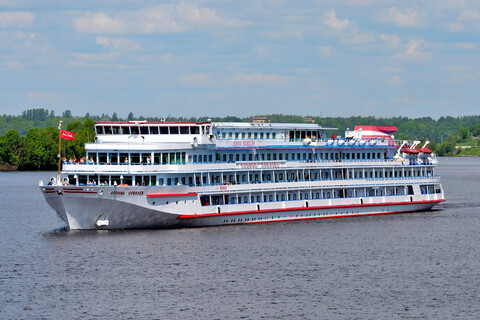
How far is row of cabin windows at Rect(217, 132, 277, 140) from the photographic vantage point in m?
67.6

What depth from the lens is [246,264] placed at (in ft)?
168

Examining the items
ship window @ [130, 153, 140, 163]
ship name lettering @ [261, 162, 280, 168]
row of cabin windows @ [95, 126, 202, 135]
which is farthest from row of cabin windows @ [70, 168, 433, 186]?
row of cabin windows @ [95, 126, 202, 135]

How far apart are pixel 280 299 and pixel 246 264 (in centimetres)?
814

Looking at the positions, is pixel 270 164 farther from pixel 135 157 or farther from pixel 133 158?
pixel 133 158

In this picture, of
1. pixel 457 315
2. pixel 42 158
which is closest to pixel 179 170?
pixel 457 315

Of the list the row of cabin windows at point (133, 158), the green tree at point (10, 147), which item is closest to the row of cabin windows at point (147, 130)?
the row of cabin windows at point (133, 158)

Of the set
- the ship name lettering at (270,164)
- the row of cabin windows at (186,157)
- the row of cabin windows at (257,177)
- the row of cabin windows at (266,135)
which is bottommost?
the row of cabin windows at (257,177)

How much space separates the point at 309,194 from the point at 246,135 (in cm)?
776

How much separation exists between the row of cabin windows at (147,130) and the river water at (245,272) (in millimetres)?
7771

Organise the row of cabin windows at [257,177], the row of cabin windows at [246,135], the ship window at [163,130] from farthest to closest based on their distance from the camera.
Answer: the row of cabin windows at [246,135]
the ship window at [163,130]
the row of cabin windows at [257,177]

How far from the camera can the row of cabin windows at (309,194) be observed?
64625mm

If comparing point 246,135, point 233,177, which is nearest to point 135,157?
point 233,177

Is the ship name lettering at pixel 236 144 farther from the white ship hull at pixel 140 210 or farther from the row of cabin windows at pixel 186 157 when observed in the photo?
the white ship hull at pixel 140 210

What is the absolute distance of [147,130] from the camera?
207 ft
